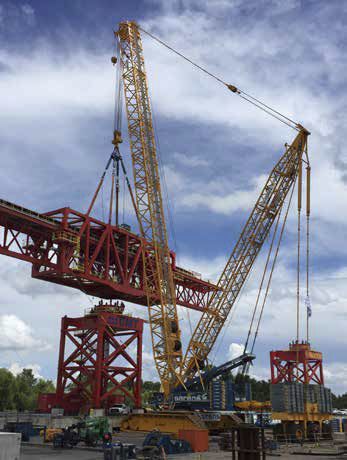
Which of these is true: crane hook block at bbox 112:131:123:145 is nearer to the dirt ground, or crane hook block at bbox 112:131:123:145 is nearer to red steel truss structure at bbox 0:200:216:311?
red steel truss structure at bbox 0:200:216:311

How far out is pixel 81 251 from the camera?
5838 centimetres

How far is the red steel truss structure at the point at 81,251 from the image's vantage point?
1959 inches

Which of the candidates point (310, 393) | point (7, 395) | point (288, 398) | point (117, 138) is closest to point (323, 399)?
point (310, 393)

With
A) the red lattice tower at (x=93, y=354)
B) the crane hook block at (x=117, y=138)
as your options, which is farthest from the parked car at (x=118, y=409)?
the crane hook block at (x=117, y=138)

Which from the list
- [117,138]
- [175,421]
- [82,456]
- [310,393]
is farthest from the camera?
[117,138]

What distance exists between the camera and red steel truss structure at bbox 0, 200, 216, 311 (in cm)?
4975

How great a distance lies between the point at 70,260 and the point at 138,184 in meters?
12.8

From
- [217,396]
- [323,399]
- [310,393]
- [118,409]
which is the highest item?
[310,393]

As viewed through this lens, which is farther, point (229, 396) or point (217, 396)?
point (229, 396)

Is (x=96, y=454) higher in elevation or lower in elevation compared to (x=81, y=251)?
lower

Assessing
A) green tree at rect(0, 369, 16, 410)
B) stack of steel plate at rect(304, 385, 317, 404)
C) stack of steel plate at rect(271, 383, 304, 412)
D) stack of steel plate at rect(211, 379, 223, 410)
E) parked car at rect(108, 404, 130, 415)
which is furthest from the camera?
green tree at rect(0, 369, 16, 410)

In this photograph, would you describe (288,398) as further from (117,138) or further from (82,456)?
(117,138)

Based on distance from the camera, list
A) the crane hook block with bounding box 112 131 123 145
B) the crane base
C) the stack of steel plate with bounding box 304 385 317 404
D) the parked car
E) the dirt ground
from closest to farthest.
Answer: the dirt ground < the crane base < the stack of steel plate with bounding box 304 385 317 404 < the parked car < the crane hook block with bounding box 112 131 123 145

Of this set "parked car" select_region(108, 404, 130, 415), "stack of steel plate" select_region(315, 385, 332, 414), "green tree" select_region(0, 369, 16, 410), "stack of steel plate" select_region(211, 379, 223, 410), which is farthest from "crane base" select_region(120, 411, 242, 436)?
"green tree" select_region(0, 369, 16, 410)
